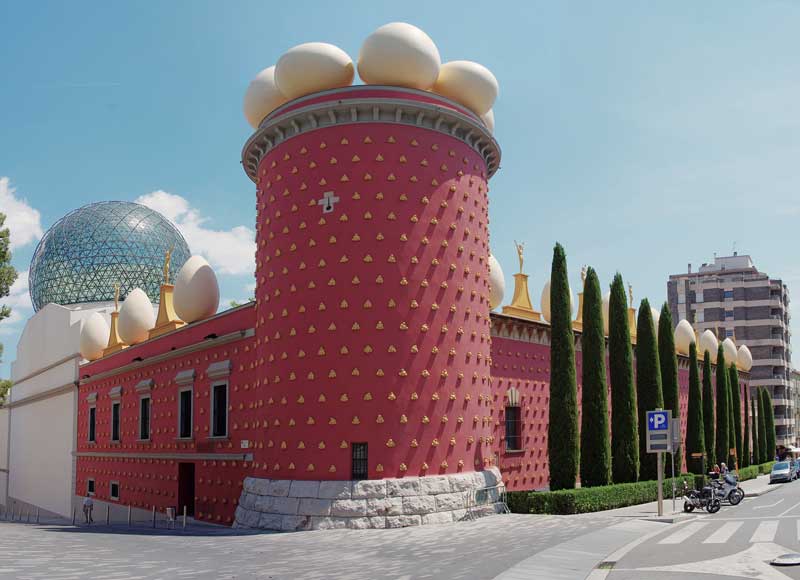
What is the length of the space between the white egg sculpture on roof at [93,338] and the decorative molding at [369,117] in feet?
74.2

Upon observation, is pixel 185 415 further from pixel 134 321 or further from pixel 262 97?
pixel 262 97

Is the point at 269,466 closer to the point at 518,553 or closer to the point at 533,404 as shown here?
the point at 518,553

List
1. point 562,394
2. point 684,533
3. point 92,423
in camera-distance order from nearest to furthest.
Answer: point 684,533 < point 562,394 < point 92,423

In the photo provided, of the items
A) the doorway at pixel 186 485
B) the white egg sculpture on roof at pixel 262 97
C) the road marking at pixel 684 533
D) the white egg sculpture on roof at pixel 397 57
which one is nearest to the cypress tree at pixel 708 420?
the road marking at pixel 684 533

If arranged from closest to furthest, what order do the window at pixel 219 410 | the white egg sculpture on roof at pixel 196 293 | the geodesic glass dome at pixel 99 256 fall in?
the window at pixel 219 410
the white egg sculpture on roof at pixel 196 293
the geodesic glass dome at pixel 99 256

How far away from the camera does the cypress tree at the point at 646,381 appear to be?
30984mm

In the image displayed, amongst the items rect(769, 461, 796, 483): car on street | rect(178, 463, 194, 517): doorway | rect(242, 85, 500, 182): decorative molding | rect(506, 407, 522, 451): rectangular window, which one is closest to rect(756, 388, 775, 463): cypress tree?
rect(769, 461, 796, 483): car on street

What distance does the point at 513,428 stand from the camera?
30375 mm

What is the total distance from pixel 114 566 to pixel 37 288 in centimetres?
4096

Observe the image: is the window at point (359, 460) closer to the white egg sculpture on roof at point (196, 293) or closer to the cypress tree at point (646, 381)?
the white egg sculpture on roof at point (196, 293)

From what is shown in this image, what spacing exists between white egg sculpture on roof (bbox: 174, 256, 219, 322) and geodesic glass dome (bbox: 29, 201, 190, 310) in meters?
17.5

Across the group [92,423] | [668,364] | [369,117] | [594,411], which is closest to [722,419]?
[668,364]

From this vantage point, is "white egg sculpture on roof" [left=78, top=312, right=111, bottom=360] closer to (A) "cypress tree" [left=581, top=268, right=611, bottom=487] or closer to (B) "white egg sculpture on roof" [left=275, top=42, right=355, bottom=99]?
(B) "white egg sculpture on roof" [left=275, top=42, right=355, bottom=99]

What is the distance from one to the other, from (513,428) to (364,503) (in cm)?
1085
